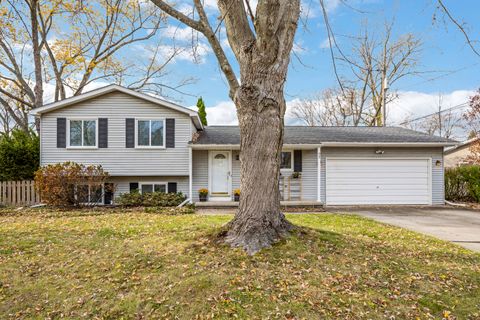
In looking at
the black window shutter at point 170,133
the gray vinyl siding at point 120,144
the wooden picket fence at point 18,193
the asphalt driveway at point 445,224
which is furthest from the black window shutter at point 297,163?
the wooden picket fence at point 18,193

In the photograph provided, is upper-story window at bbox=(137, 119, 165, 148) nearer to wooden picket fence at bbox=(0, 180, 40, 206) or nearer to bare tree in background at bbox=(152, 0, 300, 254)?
wooden picket fence at bbox=(0, 180, 40, 206)

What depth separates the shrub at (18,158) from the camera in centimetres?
1166

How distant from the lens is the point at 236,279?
3.42m

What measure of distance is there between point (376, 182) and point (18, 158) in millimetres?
14889

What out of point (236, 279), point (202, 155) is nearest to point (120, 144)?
point (202, 155)

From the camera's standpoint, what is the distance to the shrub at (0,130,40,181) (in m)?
A: 11.7

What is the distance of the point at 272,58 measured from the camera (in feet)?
14.5

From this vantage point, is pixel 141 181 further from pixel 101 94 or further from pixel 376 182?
pixel 376 182

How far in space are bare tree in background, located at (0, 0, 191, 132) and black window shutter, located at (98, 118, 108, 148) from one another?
6.74 m

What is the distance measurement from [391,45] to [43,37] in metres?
23.7

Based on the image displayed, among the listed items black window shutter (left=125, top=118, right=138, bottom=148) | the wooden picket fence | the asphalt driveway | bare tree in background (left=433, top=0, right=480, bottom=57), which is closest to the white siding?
black window shutter (left=125, top=118, right=138, bottom=148)

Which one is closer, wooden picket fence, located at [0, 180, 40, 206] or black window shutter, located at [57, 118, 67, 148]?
wooden picket fence, located at [0, 180, 40, 206]

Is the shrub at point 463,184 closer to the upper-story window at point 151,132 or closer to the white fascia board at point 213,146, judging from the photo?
the white fascia board at point 213,146

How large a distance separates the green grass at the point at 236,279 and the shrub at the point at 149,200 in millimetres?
5998
